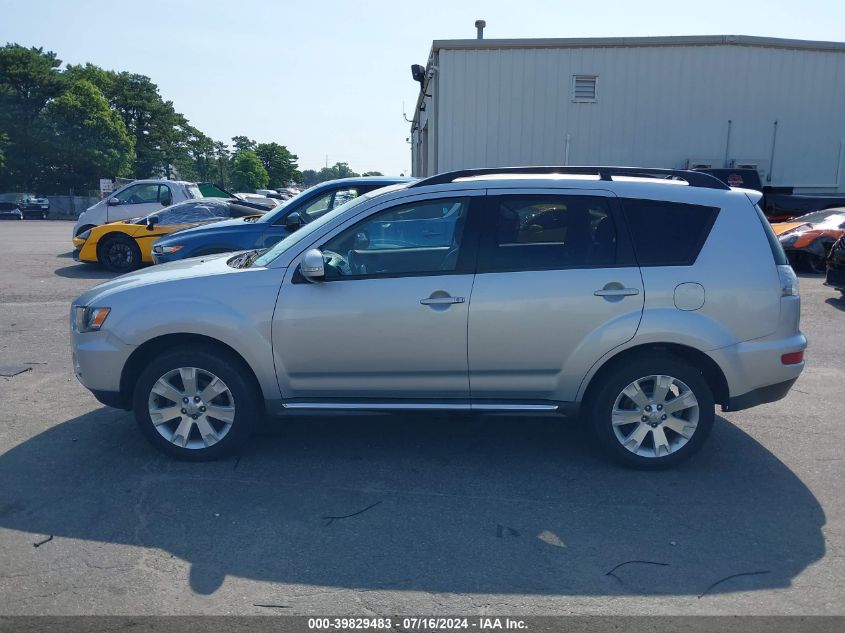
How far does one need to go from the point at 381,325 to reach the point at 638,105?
1816 cm

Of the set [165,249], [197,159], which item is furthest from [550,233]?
[197,159]

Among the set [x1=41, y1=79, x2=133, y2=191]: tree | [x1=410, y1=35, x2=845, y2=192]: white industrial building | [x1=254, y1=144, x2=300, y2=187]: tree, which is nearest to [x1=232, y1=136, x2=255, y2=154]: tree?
[x1=254, y1=144, x2=300, y2=187]: tree

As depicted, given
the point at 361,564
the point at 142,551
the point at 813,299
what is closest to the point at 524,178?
the point at 361,564

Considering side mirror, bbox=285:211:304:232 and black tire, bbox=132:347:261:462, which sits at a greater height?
side mirror, bbox=285:211:304:232

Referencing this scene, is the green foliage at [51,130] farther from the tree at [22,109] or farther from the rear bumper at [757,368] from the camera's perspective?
the rear bumper at [757,368]

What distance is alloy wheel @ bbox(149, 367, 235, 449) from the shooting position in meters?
4.80

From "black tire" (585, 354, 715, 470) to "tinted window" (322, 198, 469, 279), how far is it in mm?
1251

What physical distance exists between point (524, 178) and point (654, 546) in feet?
8.19

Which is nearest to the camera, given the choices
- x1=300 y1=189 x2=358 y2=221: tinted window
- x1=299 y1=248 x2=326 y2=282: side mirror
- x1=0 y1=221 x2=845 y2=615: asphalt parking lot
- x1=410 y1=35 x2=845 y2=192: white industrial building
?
x1=0 y1=221 x2=845 y2=615: asphalt parking lot

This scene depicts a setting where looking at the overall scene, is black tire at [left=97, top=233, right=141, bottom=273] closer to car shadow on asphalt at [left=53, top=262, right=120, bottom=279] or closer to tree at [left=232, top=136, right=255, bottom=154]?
car shadow on asphalt at [left=53, top=262, right=120, bottom=279]

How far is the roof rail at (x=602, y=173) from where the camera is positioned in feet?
16.4

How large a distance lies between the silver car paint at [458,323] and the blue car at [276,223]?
4.69m

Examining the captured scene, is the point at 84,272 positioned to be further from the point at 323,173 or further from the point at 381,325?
the point at 323,173

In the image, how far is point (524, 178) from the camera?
5.03 meters
